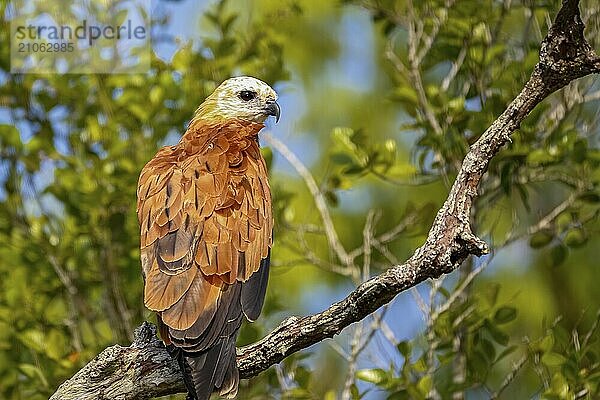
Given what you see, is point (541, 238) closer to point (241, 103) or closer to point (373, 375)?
point (373, 375)

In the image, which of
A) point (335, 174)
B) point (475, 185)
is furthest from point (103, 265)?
point (475, 185)

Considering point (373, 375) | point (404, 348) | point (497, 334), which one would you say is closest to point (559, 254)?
point (497, 334)

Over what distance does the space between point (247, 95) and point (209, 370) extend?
67.8 inches

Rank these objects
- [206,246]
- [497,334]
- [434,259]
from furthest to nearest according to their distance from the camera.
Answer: [497,334], [206,246], [434,259]

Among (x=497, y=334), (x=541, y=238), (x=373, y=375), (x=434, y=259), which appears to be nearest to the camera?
(x=434, y=259)

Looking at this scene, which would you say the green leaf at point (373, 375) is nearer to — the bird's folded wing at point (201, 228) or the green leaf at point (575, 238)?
the bird's folded wing at point (201, 228)

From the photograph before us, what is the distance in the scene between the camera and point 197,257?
3.74 m

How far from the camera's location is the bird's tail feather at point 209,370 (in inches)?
134

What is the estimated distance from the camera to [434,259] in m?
3.19

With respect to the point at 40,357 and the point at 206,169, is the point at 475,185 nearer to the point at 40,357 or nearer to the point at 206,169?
the point at 206,169

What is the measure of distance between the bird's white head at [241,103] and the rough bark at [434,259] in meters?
1.55

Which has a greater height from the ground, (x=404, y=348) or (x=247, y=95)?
(x=247, y=95)

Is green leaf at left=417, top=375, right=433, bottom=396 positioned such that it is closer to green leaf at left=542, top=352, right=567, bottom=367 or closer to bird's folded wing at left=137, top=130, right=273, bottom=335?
green leaf at left=542, top=352, right=567, bottom=367

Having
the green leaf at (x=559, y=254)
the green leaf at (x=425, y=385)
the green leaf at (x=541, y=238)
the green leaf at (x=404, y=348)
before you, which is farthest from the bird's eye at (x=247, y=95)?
the green leaf at (x=559, y=254)
